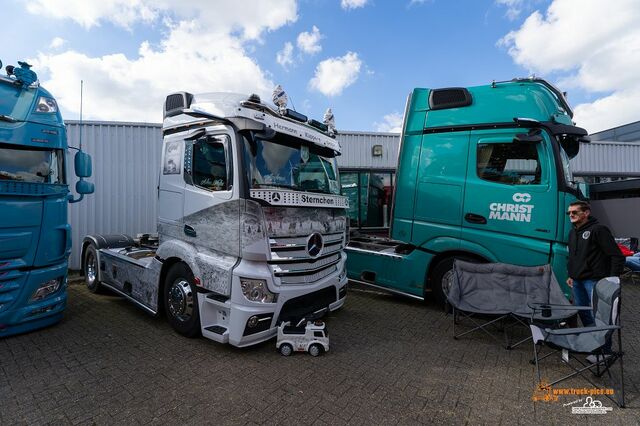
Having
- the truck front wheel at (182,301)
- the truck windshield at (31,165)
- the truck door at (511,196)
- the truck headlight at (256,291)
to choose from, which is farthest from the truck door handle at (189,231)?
the truck door at (511,196)

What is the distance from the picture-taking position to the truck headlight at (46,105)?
174 inches

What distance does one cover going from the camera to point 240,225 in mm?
3672

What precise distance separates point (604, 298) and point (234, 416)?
3439mm

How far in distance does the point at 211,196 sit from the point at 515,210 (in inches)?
155

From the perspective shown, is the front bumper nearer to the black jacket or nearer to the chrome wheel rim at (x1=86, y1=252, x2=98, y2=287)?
the black jacket

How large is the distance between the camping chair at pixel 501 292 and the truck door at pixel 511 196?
37 centimetres

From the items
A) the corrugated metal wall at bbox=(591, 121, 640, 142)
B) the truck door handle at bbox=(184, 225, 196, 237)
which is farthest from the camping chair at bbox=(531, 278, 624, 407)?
the corrugated metal wall at bbox=(591, 121, 640, 142)

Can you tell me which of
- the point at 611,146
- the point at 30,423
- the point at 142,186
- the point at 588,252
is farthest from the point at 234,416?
the point at 611,146

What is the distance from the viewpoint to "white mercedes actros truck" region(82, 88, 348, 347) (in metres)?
3.68

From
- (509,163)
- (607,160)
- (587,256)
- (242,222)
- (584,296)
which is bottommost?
(584,296)

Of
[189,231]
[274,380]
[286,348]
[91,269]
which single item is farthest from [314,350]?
[91,269]

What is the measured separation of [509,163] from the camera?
195 inches

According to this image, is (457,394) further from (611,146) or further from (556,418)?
(611,146)

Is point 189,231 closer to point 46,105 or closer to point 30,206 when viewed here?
point 30,206
